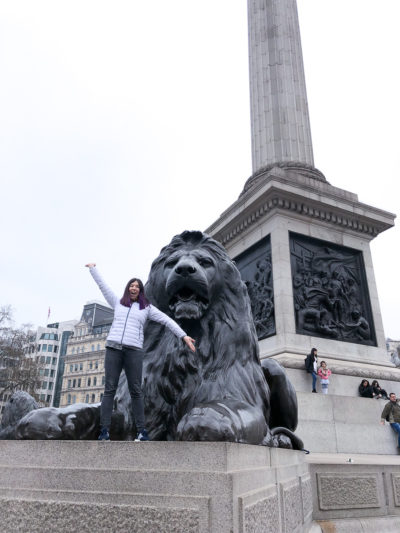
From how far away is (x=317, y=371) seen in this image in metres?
9.18

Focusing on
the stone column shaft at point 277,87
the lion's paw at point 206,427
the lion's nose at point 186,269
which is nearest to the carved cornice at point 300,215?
the stone column shaft at point 277,87

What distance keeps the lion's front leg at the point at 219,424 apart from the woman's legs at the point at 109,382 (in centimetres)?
65

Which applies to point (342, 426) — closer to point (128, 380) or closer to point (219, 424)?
point (128, 380)

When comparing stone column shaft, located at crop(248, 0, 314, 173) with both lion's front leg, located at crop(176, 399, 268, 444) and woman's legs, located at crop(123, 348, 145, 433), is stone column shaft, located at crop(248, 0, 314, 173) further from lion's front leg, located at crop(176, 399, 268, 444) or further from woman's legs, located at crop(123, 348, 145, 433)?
lion's front leg, located at crop(176, 399, 268, 444)

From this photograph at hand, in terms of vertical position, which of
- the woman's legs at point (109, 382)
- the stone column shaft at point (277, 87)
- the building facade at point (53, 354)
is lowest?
the woman's legs at point (109, 382)

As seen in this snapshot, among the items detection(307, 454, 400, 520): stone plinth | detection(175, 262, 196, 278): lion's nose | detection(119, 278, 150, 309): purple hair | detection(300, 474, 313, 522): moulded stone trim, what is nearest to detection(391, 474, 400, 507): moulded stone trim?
detection(307, 454, 400, 520): stone plinth

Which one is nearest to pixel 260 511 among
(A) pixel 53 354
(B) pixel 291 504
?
(B) pixel 291 504

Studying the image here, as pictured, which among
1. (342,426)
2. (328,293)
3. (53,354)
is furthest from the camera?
(53,354)

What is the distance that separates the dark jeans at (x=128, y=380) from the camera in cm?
300

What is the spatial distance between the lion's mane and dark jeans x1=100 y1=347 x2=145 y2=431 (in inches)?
10.4

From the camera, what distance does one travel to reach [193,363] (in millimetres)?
3268

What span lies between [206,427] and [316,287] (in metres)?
8.89

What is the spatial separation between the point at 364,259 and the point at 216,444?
1089 centimetres

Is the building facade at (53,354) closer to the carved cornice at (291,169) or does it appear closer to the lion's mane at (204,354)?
the carved cornice at (291,169)
